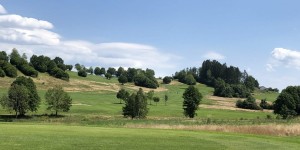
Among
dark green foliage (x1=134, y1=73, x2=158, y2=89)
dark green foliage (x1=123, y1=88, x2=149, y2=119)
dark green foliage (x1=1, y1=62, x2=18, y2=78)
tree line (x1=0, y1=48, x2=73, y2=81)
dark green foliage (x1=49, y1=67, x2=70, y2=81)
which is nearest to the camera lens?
dark green foliage (x1=123, y1=88, x2=149, y2=119)

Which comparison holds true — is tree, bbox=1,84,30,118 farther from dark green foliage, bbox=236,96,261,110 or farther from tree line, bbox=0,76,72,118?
dark green foliage, bbox=236,96,261,110

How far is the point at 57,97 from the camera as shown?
8800cm

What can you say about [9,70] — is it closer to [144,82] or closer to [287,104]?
[144,82]

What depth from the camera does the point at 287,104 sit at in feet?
345

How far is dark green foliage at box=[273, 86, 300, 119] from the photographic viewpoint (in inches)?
4071

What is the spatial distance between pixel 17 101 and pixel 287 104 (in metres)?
68.2

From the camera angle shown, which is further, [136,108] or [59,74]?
[59,74]

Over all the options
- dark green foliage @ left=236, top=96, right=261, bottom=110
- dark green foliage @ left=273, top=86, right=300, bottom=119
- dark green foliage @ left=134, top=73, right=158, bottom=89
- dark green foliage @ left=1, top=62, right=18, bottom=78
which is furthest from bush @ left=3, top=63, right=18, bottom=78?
dark green foliage @ left=273, top=86, right=300, bottom=119

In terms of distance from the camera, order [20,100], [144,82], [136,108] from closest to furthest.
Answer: [20,100], [136,108], [144,82]

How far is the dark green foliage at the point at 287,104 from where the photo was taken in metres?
103

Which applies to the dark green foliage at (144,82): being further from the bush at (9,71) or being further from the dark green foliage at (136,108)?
the dark green foliage at (136,108)

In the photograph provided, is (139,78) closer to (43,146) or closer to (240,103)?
(240,103)

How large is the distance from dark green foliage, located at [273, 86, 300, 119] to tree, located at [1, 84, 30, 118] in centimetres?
6350

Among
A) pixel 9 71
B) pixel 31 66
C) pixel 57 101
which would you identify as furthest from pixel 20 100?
pixel 31 66
